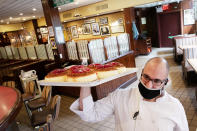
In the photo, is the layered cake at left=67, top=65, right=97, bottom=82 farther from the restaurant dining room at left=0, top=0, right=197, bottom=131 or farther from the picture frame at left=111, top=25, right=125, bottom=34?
the picture frame at left=111, top=25, right=125, bottom=34

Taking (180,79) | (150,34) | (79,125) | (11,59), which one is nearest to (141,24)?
(150,34)

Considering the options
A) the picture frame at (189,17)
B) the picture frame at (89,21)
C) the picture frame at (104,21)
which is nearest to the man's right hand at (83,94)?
the picture frame at (104,21)

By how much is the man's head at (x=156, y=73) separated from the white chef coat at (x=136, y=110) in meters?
0.13

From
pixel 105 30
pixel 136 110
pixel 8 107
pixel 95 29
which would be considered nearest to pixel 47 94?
pixel 8 107

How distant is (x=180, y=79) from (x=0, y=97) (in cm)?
518

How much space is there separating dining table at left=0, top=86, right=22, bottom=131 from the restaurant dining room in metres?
0.01

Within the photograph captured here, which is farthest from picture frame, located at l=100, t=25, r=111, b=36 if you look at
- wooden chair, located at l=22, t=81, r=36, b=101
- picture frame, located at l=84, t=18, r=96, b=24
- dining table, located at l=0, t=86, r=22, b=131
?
dining table, located at l=0, t=86, r=22, b=131

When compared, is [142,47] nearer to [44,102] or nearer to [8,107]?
[44,102]

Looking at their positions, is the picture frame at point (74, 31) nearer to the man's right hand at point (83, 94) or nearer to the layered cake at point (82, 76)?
the layered cake at point (82, 76)

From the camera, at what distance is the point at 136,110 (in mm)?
1327

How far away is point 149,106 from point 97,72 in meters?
0.54

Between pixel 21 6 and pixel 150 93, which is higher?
pixel 21 6

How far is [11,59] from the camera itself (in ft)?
30.6

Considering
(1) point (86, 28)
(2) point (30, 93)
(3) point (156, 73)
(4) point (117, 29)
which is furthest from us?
(1) point (86, 28)
